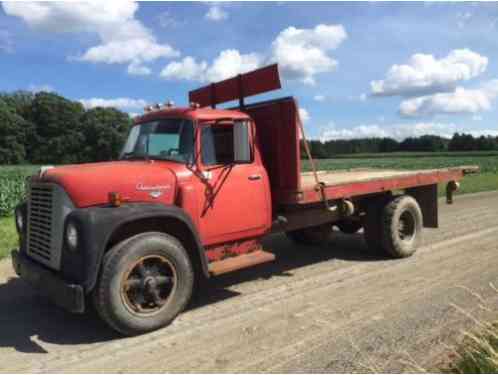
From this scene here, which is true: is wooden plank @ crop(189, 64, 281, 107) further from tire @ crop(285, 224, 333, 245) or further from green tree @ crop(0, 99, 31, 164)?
green tree @ crop(0, 99, 31, 164)

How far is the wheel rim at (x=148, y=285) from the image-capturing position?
4.50 metres

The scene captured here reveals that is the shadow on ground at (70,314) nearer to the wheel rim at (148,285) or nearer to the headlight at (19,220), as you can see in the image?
the wheel rim at (148,285)

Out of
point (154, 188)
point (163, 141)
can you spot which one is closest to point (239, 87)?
point (163, 141)

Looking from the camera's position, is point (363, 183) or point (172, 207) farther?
point (363, 183)

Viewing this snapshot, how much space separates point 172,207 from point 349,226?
508 centimetres

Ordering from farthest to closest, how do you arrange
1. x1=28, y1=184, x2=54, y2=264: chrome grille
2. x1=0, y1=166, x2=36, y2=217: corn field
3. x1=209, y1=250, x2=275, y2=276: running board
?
x1=0, y1=166, x2=36, y2=217: corn field → x1=209, y1=250, x2=275, y2=276: running board → x1=28, y1=184, x2=54, y2=264: chrome grille

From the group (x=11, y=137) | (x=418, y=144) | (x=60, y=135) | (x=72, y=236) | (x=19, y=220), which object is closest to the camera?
(x=72, y=236)

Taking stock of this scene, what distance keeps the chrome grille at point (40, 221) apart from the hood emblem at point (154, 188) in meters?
0.89

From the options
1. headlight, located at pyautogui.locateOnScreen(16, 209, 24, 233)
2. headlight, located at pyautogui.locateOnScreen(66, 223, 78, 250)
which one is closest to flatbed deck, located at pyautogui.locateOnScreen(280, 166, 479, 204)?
headlight, located at pyautogui.locateOnScreen(66, 223, 78, 250)

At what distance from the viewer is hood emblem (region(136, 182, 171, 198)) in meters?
4.84

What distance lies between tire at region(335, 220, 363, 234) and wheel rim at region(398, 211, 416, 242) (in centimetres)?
102

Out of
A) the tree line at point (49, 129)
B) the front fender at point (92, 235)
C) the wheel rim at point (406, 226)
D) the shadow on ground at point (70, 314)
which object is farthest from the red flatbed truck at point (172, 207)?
the tree line at point (49, 129)

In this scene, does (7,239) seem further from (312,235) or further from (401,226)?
(401,226)

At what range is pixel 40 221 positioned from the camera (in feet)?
16.1
